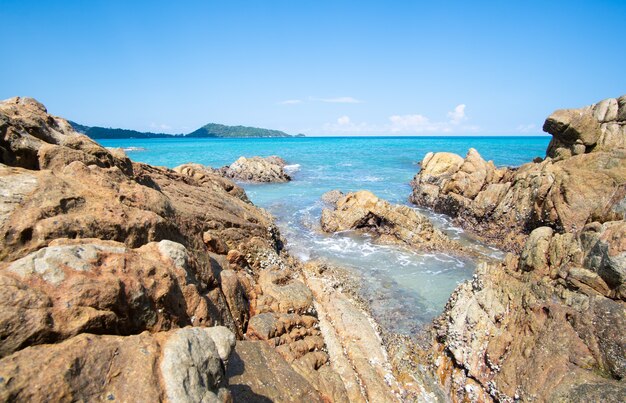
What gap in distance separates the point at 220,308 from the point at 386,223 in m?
16.0

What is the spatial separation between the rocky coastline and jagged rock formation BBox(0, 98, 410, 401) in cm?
2

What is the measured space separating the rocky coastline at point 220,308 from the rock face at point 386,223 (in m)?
6.73

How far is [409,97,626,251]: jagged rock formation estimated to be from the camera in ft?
56.1

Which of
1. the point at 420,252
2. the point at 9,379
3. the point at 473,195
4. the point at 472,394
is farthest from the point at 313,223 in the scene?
the point at 9,379

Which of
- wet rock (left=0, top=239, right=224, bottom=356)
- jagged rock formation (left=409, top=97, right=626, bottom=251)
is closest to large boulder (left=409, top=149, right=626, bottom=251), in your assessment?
jagged rock formation (left=409, top=97, right=626, bottom=251)

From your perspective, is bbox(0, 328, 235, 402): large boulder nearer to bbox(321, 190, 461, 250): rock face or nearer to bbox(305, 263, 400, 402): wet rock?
bbox(305, 263, 400, 402): wet rock

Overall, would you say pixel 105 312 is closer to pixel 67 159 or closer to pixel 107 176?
pixel 107 176

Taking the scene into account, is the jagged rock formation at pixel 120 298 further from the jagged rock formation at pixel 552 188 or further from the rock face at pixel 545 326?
the jagged rock formation at pixel 552 188

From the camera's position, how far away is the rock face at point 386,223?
19922 mm

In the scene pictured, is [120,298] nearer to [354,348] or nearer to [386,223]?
[354,348]

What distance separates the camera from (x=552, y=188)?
18.9 metres

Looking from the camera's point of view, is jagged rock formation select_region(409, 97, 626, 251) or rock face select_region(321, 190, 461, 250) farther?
rock face select_region(321, 190, 461, 250)

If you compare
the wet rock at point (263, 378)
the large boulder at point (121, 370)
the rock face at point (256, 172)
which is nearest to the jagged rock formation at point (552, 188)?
the wet rock at point (263, 378)

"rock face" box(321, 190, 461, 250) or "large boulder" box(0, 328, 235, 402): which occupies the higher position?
"large boulder" box(0, 328, 235, 402)
